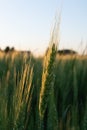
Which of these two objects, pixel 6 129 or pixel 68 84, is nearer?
pixel 6 129

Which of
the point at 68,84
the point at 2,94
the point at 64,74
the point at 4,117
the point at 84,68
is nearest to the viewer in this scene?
the point at 4,117

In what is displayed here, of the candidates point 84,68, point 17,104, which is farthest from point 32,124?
point 84,68

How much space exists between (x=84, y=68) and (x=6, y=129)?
85.7 inches

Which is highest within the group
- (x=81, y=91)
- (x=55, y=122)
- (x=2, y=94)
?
(x=2, y=94)

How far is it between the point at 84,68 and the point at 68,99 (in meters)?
0.88

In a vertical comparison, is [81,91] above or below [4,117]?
below

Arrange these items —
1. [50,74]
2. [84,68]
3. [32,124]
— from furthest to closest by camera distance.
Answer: [84,68] → [32,124] → [50,74]

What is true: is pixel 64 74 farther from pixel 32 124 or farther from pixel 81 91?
pixel 32 124

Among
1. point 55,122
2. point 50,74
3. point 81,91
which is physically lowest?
point 81,91

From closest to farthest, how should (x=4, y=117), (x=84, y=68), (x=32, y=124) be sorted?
(x=4, y=117) → (x=32, y=124) → (x=84, y=68)

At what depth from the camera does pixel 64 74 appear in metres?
2.99

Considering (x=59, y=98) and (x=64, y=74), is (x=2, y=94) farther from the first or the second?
(x=64, y=74)

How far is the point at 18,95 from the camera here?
1.15 m

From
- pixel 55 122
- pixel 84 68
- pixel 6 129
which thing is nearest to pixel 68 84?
pixel 84 68
